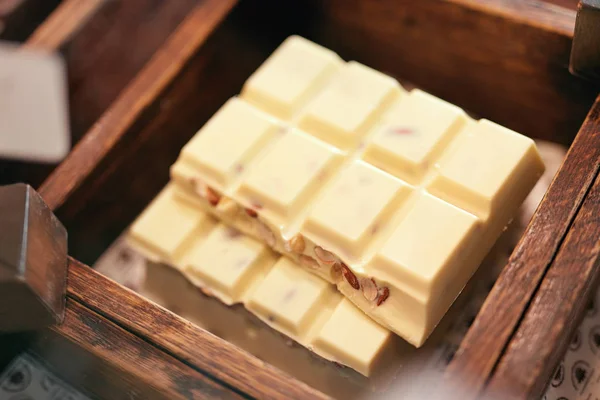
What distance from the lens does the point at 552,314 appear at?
0.81 meters

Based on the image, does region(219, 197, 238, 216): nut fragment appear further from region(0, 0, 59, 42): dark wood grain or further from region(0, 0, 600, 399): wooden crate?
region(0, 0, 59, 42): dark wood grain

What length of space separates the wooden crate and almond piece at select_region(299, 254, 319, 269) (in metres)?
0.23

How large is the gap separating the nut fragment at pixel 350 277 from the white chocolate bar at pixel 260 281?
0.04 m

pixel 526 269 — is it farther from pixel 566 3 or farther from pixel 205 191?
pixel 566 3

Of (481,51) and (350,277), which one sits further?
(481,51)

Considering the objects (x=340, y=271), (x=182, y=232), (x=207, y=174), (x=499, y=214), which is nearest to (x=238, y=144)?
(x=207, y=174)

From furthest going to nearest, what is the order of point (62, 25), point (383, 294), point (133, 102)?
point (62, 25), point (133, 102), point (383, 294)

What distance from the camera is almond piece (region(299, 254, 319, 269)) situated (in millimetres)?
1062

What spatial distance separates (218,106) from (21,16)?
497 mm

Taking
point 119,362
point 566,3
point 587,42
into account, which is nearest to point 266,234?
point 119,362

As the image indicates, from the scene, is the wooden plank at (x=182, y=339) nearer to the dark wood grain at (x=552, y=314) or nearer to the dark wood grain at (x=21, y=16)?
the dark wood grain at (x=552, y=314)

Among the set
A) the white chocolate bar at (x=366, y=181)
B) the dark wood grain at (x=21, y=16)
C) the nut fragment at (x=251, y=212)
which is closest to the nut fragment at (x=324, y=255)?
the white chocolate bar at (x=366, y=181)

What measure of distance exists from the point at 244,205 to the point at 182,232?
0.14 meters

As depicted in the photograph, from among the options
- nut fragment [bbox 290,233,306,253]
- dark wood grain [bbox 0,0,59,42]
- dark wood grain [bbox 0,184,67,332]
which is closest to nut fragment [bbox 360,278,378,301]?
nut fragment [bbox 290,233,306,253]
